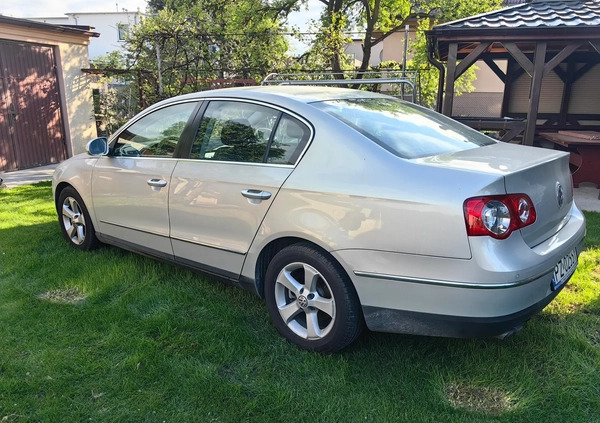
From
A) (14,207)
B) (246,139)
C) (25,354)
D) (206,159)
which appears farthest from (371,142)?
(14,207)

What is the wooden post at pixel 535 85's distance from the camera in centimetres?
661

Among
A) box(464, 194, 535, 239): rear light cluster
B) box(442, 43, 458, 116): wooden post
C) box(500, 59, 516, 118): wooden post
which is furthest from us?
box(500, 59, 516, 118): wooden post

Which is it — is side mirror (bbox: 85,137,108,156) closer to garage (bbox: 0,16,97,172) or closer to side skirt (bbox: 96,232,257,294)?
side skirt (bbox: 96,232,257,294)

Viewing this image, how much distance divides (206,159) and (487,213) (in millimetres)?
1920

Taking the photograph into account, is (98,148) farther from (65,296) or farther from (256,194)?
(256,194)

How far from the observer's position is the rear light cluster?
83.3 inches

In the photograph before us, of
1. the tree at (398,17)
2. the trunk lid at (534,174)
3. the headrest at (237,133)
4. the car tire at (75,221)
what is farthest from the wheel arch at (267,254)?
the tree at (398,17)

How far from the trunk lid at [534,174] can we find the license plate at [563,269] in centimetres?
16

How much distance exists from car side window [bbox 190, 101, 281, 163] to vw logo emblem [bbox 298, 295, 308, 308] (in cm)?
88

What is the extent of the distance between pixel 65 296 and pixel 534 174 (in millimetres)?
3366

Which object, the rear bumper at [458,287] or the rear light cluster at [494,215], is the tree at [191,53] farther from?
the rear light cluster at [494,215]

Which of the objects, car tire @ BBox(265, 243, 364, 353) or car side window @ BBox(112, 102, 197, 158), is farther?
car side window @ BBox(112, 102, 197, 158)

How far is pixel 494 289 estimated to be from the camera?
2.11 m

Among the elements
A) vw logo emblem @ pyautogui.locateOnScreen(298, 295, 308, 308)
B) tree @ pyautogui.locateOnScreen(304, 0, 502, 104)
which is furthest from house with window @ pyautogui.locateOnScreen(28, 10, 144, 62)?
vw logo emblem @ pyautogui.locateOnScreen(298, 295, 308, 308)
